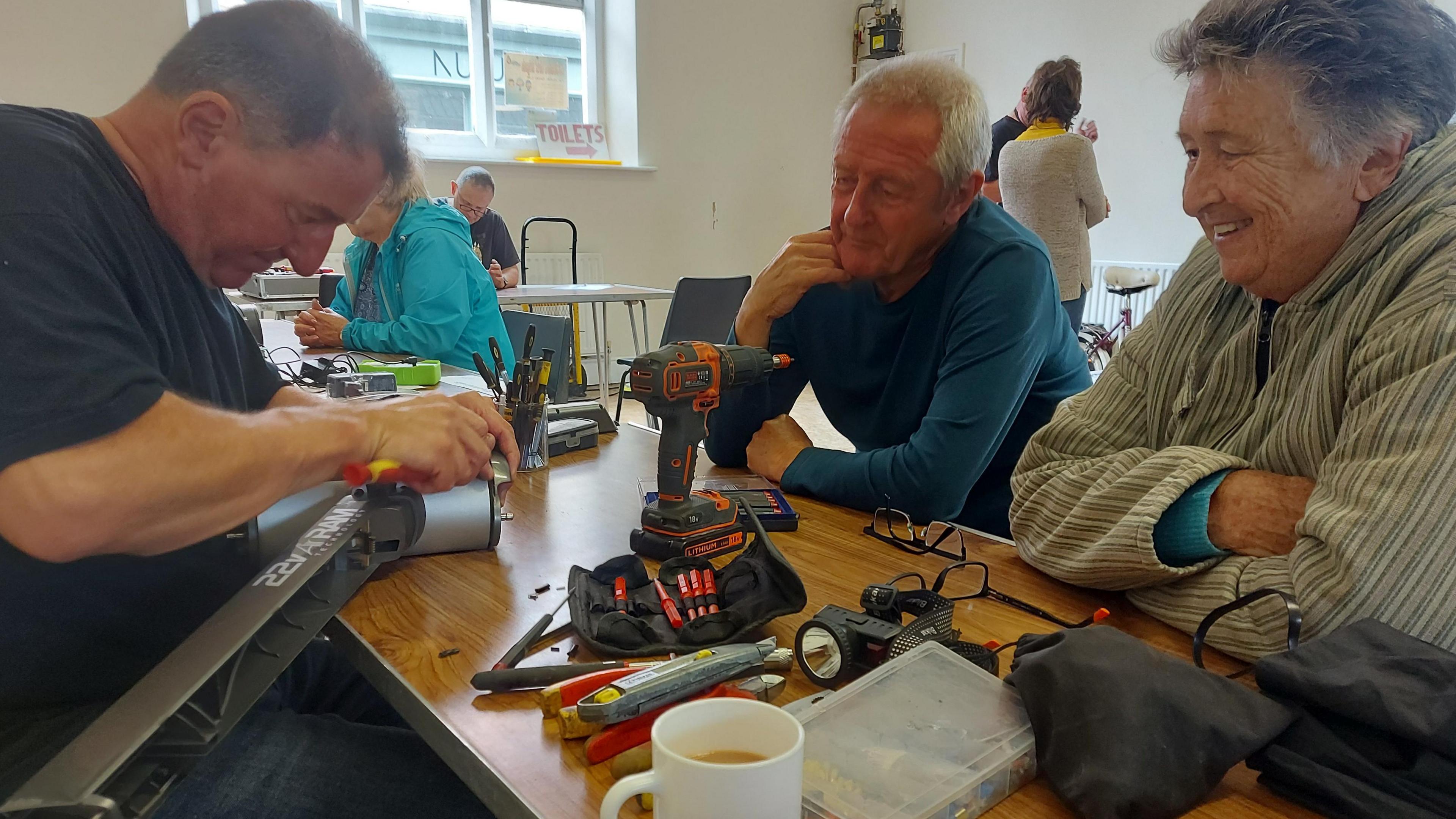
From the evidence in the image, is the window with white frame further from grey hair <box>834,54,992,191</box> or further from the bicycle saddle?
grey hair <box>834,54,992,191</box>

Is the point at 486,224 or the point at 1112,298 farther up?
the point at 486,224

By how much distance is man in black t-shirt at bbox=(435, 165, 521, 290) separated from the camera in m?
5.05

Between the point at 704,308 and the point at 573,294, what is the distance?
37.3 inches

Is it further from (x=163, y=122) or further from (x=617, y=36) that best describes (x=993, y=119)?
(x=163, y=122)

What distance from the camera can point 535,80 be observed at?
6.03 meters

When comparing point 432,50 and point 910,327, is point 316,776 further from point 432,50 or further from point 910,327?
point 432,50

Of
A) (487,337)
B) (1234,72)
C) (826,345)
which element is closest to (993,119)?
(487,337)

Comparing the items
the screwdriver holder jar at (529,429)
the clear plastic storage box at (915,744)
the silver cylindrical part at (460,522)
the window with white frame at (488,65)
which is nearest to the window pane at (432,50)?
the window with white frame at (488,65)

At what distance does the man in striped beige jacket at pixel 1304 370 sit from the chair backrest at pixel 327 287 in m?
3.33

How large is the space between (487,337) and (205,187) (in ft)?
6.53

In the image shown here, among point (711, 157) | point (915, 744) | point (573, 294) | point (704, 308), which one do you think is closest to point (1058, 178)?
point (704, 308)

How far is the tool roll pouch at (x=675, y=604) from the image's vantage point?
2.89 feet

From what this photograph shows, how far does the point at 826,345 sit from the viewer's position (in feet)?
5.93

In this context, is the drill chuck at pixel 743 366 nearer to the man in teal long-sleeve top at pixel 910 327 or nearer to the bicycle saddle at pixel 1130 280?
the man in teal long-sleeve top at pixel 910 327
